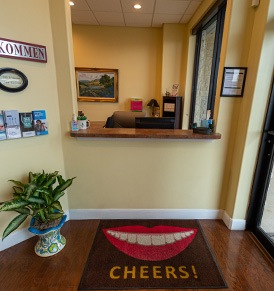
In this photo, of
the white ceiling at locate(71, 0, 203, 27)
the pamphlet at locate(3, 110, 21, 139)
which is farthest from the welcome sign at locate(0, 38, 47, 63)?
the white ceiling at locate(71, 0, 203, 27)

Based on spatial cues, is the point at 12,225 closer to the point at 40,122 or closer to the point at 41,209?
the point at 41,209

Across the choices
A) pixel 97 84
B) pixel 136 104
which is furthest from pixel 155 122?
pixel 97 84

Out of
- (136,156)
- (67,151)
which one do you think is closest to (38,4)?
(67,151)

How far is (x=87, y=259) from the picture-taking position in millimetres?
1561

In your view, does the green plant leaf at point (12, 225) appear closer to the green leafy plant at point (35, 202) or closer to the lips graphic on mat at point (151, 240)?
the green leafy plant at point (35, 202)

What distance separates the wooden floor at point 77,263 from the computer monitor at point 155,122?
1.19 m

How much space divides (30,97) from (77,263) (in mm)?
1472

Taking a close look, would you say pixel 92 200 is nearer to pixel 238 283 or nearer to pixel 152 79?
pixel 238 283

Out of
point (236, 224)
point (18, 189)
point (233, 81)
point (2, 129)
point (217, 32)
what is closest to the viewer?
point (2, 129)

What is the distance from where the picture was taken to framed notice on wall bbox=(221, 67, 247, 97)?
5.49ft

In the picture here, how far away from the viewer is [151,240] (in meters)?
1.76

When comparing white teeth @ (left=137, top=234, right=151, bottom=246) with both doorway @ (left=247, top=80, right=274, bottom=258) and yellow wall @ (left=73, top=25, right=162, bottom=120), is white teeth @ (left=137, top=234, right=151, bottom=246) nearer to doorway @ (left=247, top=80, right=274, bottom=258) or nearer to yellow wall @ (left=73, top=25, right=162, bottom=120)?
doorway @ (left=247, top=80, right=274, bottom=258)

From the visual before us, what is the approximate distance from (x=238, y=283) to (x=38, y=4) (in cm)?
272

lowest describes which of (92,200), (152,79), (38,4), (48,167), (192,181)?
(92,200)
